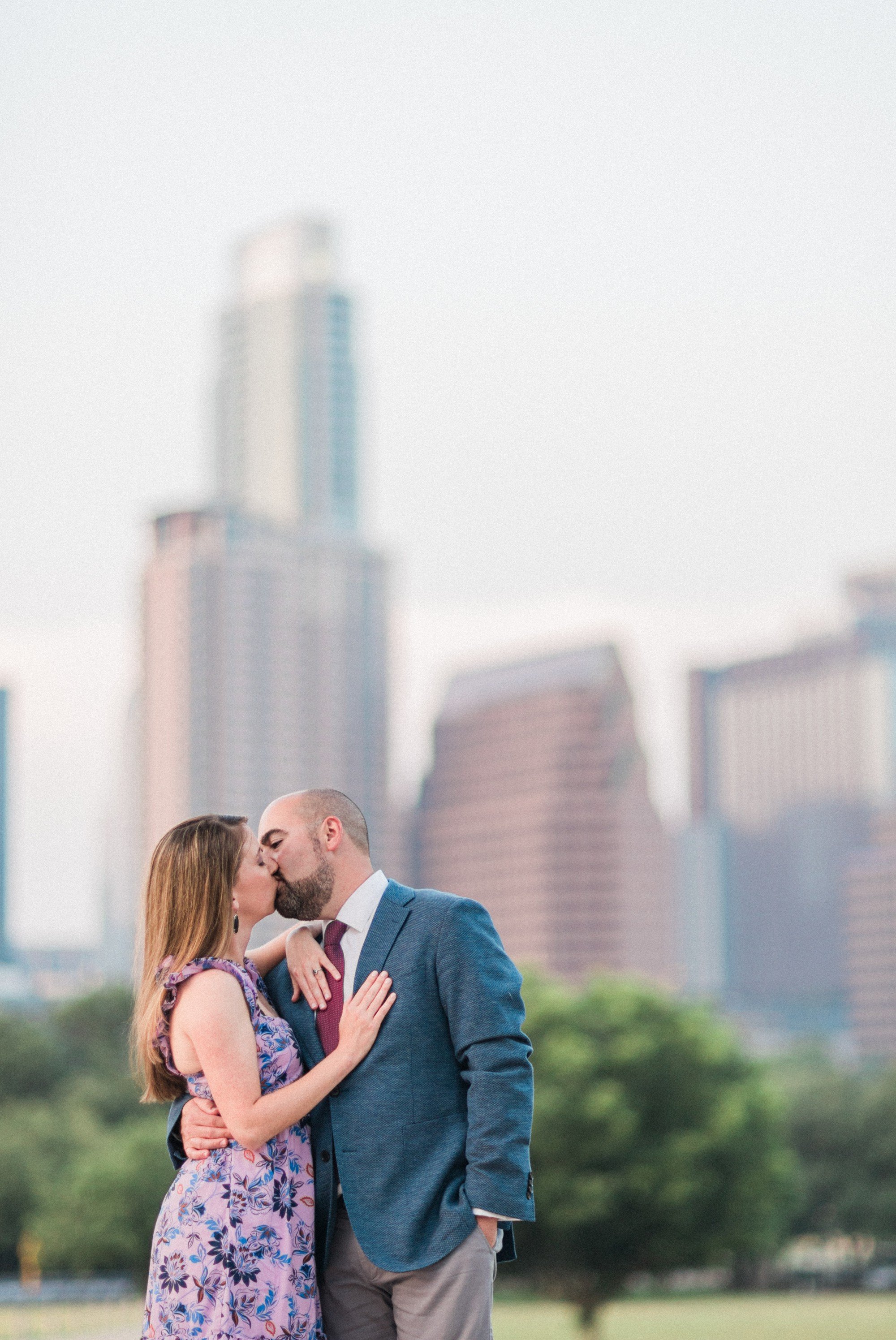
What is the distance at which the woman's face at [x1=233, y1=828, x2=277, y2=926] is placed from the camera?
541 centimetres

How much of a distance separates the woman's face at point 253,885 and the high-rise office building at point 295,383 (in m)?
172

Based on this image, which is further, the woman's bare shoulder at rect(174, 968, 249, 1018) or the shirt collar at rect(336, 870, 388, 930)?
the shirt collar at rect(336, 870, 388, 930)

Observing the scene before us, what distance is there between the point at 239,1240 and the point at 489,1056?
0.90 meters

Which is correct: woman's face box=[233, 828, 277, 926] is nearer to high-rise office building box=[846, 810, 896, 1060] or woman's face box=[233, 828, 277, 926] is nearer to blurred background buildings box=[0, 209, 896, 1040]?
blurred background buildings box=[0, 209, 896, 1040]

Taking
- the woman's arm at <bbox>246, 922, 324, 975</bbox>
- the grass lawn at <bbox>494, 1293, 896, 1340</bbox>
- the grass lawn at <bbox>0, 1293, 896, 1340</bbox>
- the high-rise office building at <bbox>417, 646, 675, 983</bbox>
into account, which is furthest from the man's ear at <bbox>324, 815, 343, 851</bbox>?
the high-rise office building at <bbox>417, 646, 675, 983</bbox>

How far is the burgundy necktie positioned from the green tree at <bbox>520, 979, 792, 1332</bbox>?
3524cm

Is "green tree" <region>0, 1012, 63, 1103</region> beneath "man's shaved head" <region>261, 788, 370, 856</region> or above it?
beneath

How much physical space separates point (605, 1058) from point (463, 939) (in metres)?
38.5

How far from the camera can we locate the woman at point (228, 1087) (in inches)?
208

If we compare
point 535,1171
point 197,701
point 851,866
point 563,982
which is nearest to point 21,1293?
point 535,1171

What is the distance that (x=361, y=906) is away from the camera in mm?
5594

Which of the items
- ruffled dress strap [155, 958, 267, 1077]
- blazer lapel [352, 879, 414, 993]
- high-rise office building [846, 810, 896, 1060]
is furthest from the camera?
high-rise office building [846, 810, 896, 1060]

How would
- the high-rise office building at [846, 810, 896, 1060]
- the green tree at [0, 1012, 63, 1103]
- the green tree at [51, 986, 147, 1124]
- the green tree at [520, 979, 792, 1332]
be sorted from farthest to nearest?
the high-rise office building at [846, 810, 896, 1060] → the green tree at [0, 1012, 63, 1103] → the green tree at [51, 986, 147, 1124] → the green tree at [520, 979, 792, 1332]

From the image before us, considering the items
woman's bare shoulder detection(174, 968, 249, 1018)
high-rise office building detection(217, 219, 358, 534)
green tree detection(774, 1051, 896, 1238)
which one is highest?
high-rise office building detection(217, 219, 358, 534)
